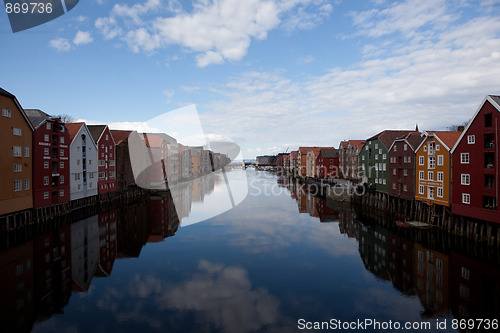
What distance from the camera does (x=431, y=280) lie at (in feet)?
60.1

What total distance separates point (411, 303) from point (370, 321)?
3473mm

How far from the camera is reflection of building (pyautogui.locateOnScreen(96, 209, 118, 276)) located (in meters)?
20.7

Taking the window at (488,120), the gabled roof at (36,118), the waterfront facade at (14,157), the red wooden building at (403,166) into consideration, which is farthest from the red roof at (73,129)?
the window at (488,120)

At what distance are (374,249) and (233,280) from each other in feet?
44.6

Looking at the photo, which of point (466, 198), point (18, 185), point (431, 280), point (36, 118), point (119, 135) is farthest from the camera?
point (119, 135)

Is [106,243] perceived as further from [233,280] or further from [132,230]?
[233,280]

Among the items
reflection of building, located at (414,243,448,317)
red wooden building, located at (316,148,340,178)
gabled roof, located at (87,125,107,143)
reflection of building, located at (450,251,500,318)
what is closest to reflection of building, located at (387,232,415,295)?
reflection of building, located at (414,243,448,317)

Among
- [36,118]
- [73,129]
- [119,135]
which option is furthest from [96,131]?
[36,118]

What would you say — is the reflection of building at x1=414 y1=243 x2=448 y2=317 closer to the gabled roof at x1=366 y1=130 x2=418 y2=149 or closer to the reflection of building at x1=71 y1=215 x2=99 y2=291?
the reflection of building at x1=71 y1=215 x2=99 y2=291

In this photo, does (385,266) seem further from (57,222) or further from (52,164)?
(52,164)

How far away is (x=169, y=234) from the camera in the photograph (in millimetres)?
30422

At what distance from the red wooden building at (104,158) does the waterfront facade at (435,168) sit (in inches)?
1877

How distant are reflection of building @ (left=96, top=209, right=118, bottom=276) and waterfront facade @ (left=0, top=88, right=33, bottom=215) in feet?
26.9

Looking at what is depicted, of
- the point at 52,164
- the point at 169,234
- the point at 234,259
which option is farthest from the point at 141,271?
the point at 52,164
